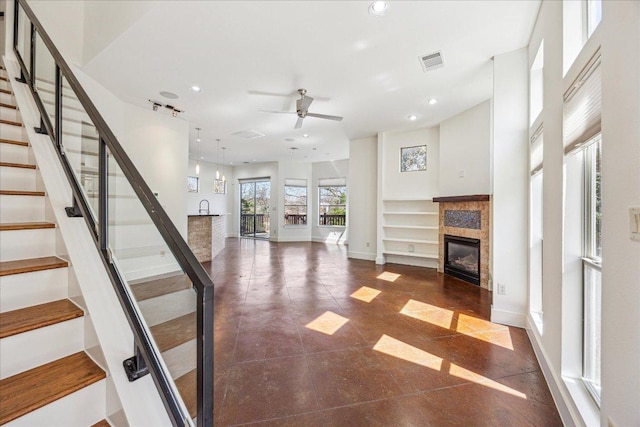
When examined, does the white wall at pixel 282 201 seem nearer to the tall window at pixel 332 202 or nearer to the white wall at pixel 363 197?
the tall window at pixel 332 202

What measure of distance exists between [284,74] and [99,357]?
3506mm

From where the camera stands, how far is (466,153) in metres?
4.87

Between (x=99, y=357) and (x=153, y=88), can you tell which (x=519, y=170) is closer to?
(x=99, y=357)

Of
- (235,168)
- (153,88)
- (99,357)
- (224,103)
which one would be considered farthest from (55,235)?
(235,168)

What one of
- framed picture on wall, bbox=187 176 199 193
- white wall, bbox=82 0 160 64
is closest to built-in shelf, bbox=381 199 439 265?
white wall, bbox=82 0 160 64

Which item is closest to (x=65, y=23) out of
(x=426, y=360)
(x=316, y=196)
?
(x=426, y=360)

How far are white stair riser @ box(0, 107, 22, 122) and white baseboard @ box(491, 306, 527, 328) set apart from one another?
4926mm

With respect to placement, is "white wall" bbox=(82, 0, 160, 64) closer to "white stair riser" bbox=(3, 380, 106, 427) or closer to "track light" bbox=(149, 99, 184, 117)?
"track light" bbox=(149, 99, 184, 117)

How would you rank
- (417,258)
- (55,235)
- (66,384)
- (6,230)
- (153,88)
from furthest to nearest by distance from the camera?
(417,258)
(153,88)
(55,235)
(6,230)
(66,384)

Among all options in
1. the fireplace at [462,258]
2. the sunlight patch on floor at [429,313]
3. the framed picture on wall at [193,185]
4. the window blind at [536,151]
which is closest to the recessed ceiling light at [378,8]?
the window blind at [536,151]

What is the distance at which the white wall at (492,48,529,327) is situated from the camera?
9.32ft

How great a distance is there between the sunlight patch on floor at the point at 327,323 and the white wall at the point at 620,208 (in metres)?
2.03

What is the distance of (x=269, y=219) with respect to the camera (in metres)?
10.5

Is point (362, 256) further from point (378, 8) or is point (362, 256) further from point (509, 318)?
point (378, 8)
